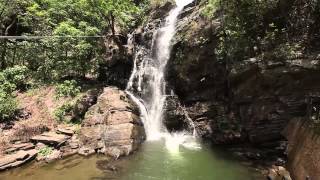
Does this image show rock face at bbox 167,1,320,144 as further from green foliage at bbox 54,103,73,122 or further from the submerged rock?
the submerged rock

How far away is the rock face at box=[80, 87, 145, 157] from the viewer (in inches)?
569

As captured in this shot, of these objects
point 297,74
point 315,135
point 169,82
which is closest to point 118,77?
point 169,82

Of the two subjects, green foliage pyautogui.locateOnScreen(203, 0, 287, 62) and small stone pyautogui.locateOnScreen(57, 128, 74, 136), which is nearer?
green foliage pyautogui.locateOnScreen(203, 0, 287, 62)

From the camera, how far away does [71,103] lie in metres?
17.7

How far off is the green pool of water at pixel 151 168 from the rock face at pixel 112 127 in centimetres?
69

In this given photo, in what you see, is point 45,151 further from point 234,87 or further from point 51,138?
point 234,87

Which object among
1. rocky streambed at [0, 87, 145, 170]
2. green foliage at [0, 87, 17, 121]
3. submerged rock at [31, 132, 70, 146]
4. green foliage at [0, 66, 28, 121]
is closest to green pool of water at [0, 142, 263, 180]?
rocky streambed at [0, 87, 145, 170]

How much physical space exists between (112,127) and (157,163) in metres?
3.18

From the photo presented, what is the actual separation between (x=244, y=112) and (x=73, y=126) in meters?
8.71

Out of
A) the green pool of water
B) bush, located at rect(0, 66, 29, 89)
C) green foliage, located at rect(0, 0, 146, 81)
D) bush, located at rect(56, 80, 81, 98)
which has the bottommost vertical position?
the green pool of water

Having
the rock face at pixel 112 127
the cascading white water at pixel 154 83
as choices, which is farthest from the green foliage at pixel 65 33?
the rock face at pixel 112 127

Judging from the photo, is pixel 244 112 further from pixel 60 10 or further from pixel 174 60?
pixel 60 10

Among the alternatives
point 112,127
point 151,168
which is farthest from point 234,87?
point 112,127

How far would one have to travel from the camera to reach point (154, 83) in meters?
19.0
